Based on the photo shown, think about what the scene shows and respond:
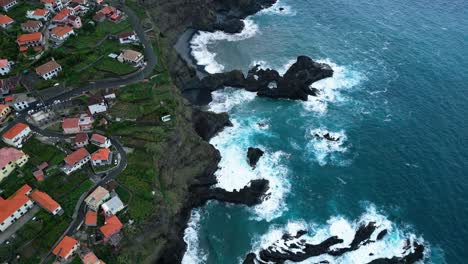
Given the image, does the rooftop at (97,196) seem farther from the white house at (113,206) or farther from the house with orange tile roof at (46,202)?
the house with orange tile roof at (46,202)

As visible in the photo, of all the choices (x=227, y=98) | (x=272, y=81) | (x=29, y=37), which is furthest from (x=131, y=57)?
(x=272, y=81)

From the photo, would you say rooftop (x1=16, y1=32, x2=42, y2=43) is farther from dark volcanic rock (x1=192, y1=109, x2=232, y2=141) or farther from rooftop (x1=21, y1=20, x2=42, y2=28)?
dark volcanic rock (x1=192, y1=109, x2=232, y2=141)

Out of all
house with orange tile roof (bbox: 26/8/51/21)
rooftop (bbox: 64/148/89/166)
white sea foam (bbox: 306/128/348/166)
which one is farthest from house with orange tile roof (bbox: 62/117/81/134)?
white sea foam (bbox: 306/128/348/166)

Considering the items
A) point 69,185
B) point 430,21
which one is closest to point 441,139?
point 430,21

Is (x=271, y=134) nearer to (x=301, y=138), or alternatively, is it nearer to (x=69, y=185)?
(x=301, y=138)

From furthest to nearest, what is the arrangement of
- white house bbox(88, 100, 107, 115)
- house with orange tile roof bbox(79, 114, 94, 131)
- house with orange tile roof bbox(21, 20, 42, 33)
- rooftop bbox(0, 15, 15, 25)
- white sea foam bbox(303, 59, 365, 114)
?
rooftop bbox(0, 15, 15, 25) → house with orange tile roof bbox(21, 20, 42, 33) → white sea foam bbox(303, 59, 365, 114) → white house bbox(88, 100, 107, 115) → house with orange tile roof bbox(79, 114, 94, 131)
